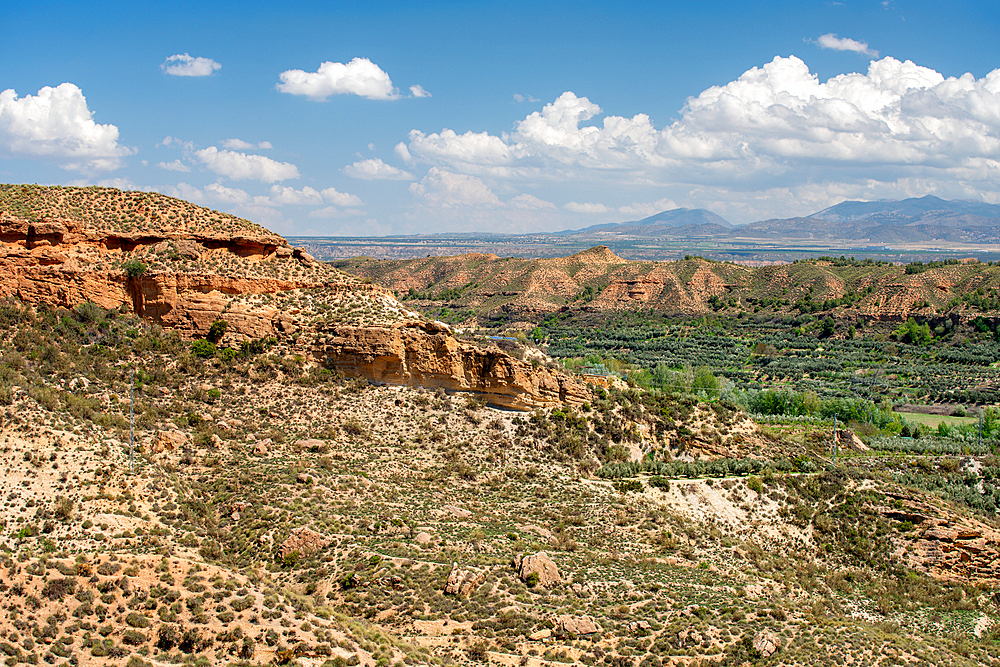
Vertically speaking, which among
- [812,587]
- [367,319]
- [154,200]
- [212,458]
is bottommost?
[812,587]

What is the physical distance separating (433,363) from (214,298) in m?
12.2

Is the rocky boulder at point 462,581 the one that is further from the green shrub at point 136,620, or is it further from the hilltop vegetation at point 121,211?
the hilltop vegetation at point 121,211

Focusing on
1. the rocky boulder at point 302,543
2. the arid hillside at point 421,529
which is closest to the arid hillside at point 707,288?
the arid hillside at point 421,529

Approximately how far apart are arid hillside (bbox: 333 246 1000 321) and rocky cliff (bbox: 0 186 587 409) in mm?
54614

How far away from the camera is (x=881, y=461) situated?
43969 mm

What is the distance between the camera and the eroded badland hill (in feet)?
69.7

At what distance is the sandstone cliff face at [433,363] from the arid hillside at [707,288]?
57306 millimetres

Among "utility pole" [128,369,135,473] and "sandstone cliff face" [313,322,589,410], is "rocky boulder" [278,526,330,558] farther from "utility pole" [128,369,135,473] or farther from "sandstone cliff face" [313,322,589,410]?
"sandstone cliff face" [313,322,589,410]

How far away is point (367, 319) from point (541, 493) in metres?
14.2

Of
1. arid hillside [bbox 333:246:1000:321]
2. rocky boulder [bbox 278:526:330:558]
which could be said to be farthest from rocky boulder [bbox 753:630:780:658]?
arid hillside [bbox 333:246:1000:321]

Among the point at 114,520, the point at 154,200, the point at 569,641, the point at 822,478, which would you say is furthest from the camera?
the point at 154,200

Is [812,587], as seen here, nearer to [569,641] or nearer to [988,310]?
[569,641]

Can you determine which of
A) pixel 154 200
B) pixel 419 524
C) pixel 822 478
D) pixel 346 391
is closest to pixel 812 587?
pixel 822 478

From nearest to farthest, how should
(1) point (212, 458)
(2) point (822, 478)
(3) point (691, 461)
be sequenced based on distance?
(1) point (212, 458)
(2) point (822, 478)
(3) point (691, 461)
